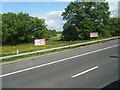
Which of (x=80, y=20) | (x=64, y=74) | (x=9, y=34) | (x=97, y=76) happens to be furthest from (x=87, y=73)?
(x=9, y=34)

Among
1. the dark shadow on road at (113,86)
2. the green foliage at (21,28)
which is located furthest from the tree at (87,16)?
the dark shadow on road at (113,86)

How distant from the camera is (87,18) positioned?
42.2m

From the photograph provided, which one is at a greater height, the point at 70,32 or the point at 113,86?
the point at 70,32

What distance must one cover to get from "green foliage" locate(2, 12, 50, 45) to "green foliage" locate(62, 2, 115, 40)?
21.6m

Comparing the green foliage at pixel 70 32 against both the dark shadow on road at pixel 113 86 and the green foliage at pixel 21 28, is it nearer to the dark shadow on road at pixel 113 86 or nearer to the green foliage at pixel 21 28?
the green foliage at pixel 21 28

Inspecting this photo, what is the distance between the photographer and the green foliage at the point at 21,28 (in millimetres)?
61737

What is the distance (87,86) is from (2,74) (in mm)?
5354

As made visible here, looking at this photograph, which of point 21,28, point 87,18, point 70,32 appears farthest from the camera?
point 21,28

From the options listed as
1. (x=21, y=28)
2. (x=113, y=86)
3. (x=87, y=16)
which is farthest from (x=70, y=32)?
(x=113, y=86)

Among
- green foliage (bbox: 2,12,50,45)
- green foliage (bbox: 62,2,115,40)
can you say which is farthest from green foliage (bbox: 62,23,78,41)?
green foliage (bbox: 2,12,50,45)

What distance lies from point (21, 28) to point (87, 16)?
32.7 metres

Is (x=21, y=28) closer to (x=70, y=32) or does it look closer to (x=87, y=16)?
(x=70, y=32)

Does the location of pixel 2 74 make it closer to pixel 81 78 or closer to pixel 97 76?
pixel 81 78

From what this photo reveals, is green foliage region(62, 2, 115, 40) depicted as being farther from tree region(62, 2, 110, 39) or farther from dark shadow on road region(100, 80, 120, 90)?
dark shadow on road region(100, 80, 120, 90)
